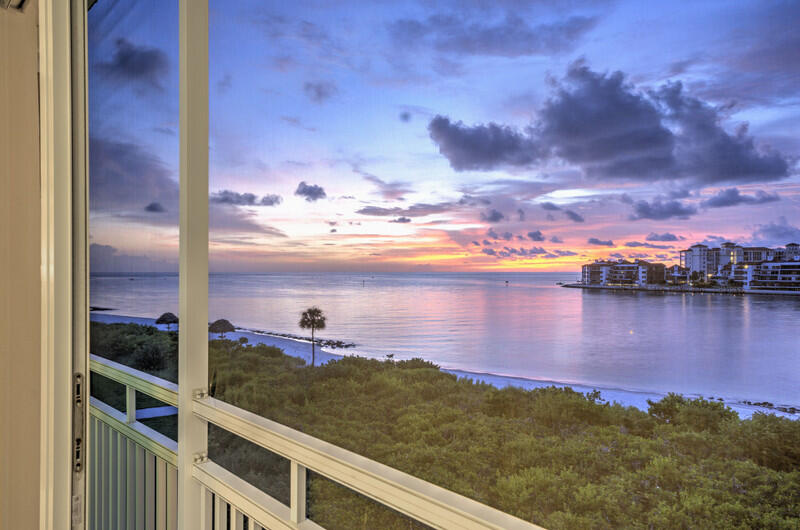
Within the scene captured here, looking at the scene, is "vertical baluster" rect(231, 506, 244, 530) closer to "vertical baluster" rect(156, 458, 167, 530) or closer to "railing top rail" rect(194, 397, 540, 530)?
"railing top rail" rect(194, 397, 540, 530)

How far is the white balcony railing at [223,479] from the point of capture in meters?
0.95

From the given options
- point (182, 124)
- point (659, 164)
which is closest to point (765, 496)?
point (659, 164)

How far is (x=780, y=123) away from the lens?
0.95 meters

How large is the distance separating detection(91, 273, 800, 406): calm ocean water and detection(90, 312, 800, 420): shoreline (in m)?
0.01

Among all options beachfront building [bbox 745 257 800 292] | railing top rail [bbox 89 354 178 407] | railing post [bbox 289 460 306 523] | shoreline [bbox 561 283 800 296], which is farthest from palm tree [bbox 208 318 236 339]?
beachfront building [bbox 745 257 800 292]

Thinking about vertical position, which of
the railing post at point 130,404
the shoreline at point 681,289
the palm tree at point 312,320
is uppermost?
the shoreline at point 681,289

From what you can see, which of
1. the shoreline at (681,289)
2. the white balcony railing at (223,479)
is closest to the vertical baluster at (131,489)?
the white balcony railing at (223,479)

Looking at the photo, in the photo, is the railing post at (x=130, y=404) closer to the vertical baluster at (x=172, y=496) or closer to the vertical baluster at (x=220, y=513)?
the vertical baluster at (x=172, y=496)

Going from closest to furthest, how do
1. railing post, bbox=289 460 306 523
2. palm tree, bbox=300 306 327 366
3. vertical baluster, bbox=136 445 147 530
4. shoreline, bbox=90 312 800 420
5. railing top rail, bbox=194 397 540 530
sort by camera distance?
1. railing top rail, bbox=194 397 540 530
2. shoreline, bbox=90 312 800 420
3. railing post, bbox=289 460 306 523
4. vertical baluster, bbox=136 445 147 530
5. palm tree, bbox=300 306 327 366

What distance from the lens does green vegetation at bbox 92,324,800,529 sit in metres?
1.03

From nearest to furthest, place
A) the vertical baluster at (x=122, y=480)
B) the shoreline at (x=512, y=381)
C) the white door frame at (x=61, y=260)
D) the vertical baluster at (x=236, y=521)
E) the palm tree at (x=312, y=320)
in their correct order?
the shoreline at (x=512, y=381) < the white door frame at (x=61, y=260) < the vertical baluster at (x=236, y=521) < the vertical baluster at (x=122, y=480) < the palm tree at (x=312, y=320)

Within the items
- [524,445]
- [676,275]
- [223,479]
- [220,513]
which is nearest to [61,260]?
[223,479]

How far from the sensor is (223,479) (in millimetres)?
1461

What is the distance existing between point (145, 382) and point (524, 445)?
138 centimetres
